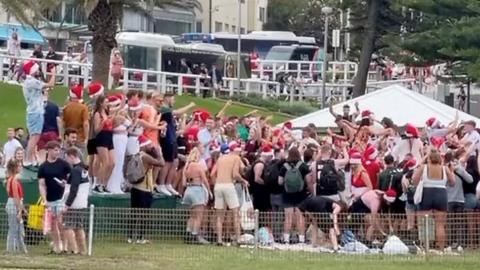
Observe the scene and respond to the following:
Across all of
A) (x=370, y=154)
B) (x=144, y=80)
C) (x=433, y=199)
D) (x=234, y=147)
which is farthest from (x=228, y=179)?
(x=144, y=80)

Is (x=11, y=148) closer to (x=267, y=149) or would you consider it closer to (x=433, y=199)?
(x=267, y=149)

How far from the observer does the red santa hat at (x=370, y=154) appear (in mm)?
24500

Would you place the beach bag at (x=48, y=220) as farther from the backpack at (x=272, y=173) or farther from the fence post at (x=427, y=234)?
the fence post at (x=427, y=234)

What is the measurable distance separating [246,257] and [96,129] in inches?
143

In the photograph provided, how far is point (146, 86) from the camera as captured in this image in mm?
45219

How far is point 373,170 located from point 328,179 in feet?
4.10

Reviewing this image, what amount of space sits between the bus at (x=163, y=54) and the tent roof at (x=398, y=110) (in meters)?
22.2

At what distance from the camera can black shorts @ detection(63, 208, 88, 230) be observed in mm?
20797

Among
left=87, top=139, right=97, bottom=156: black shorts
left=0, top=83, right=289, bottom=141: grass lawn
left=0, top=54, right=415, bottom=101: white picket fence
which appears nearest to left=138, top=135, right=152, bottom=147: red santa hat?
left=87, top=139, right=97, bottom=156: black shorts

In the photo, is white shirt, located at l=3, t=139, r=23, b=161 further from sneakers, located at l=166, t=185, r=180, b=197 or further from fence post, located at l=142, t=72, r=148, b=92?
fence post, located at l=142, t=72, r=148, b=92

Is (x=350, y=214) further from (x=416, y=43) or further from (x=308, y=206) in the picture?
(x=416, y=43)

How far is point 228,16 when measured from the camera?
98.2m

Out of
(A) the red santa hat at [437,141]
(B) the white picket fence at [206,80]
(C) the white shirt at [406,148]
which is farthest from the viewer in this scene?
(B) the white picket fence at [206,80]

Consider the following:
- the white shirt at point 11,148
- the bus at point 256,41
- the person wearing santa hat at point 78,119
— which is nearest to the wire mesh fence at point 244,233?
the person wearing santa hat at point 78,119
